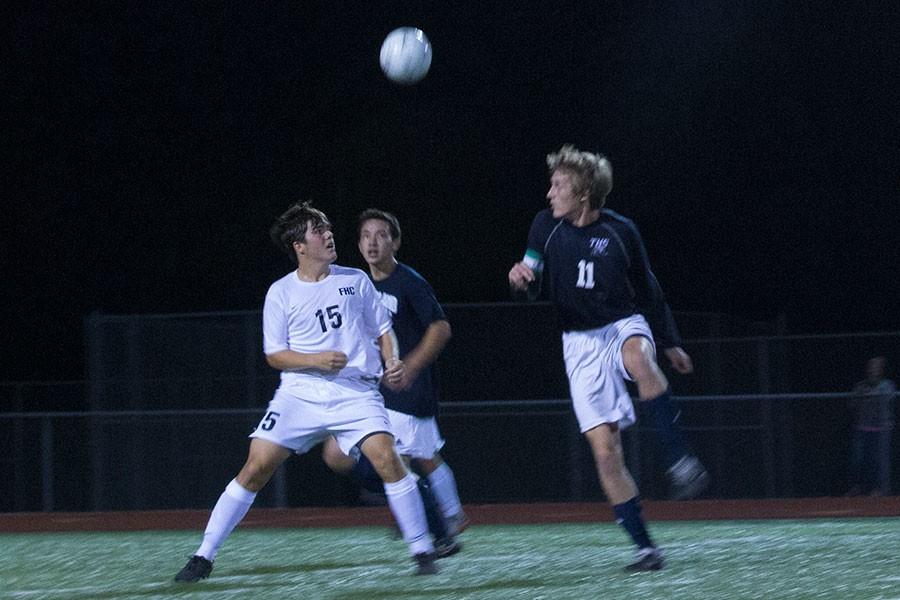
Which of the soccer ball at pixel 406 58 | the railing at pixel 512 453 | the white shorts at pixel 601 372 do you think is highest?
the soccer ball at pixel 406 58

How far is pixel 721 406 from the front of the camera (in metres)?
16.8

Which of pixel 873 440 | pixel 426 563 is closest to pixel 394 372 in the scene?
pixel 426 563

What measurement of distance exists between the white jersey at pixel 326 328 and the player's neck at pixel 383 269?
1.04 m

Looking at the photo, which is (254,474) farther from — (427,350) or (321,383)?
(427,350)

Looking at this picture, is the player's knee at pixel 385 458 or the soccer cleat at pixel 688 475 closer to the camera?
the soccer cleat at pixel 688 475

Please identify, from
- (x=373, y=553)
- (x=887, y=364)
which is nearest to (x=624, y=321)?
(x=373, y=553)

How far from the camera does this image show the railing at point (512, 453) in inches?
659

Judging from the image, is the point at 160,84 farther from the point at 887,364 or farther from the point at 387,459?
the point at 387,459

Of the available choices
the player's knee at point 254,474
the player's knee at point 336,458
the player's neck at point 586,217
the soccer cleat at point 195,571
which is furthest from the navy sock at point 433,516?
the player's neck at point 586,217

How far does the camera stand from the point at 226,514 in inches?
286

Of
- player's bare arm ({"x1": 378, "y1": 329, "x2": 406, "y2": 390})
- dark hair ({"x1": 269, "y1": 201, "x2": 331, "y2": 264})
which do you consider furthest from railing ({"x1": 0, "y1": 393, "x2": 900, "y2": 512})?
dark hair ({"x1": 269, "y1": 201, "x2": 331, "y2": 264})

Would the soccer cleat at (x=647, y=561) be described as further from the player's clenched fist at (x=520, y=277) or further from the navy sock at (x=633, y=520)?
the player's clenched fist at (x=520, y=277)

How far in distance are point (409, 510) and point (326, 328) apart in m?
0.90

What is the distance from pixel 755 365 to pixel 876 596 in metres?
12.2
